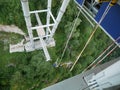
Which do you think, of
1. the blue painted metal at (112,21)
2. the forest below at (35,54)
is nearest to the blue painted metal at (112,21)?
the blue painted metal at (112,21)

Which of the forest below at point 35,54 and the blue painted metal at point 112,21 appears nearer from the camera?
the blue painted metal at point 112,21

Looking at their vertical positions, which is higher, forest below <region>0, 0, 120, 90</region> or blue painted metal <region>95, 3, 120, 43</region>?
forest below <region>0, 0, 120, 90</region>

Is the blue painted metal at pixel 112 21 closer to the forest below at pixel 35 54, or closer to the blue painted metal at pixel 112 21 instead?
the blue painted metal at pixel 112 21

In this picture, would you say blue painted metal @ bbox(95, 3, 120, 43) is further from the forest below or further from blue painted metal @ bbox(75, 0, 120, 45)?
the forest below

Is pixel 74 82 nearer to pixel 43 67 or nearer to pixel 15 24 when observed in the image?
pixel 43 67

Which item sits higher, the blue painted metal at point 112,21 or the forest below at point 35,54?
the forest below at point 35,54

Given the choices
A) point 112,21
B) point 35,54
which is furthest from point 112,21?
point 35,54

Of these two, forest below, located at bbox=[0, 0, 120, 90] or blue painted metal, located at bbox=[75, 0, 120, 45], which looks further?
forest below, located at bbox=[0, 0, 120, 90]

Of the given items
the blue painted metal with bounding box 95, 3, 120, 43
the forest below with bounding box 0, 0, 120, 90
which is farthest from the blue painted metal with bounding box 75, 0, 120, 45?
the forest below with bounding box 0, 0, 120, 90
